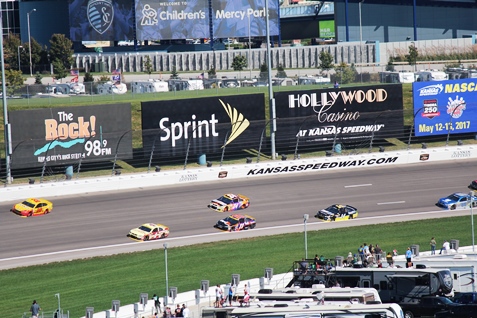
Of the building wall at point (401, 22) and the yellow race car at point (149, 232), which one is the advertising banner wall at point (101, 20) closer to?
the building wall at point (401, 22)

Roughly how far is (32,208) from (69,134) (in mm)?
7984

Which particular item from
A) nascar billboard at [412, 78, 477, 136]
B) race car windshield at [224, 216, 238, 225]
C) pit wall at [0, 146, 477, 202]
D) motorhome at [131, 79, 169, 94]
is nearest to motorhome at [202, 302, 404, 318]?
race car windshield at [224, 216, 238, 225]

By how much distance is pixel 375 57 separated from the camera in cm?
10506

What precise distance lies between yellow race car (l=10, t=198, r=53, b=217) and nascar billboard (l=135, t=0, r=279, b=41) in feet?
170

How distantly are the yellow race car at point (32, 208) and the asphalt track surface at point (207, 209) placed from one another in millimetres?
422

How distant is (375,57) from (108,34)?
2906cm

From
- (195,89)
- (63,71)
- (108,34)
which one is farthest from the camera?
(108,34)

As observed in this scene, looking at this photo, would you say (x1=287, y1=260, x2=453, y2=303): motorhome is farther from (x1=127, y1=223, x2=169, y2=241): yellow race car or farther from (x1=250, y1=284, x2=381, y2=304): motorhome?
(x1=127, y1=223, x2=169, y2=241): yellow race car

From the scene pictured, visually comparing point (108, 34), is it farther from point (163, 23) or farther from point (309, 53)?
point (309, 53)

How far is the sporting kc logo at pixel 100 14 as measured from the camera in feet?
338

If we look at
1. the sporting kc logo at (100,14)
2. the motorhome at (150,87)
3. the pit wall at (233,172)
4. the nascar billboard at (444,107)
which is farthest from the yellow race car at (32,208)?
the sporting kc logo at (100,14)

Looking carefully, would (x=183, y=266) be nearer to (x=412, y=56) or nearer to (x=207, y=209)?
(x=207, y=209)

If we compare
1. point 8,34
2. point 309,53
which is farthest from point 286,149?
point 8,34

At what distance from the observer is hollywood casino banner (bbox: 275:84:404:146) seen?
6662 centimetres
